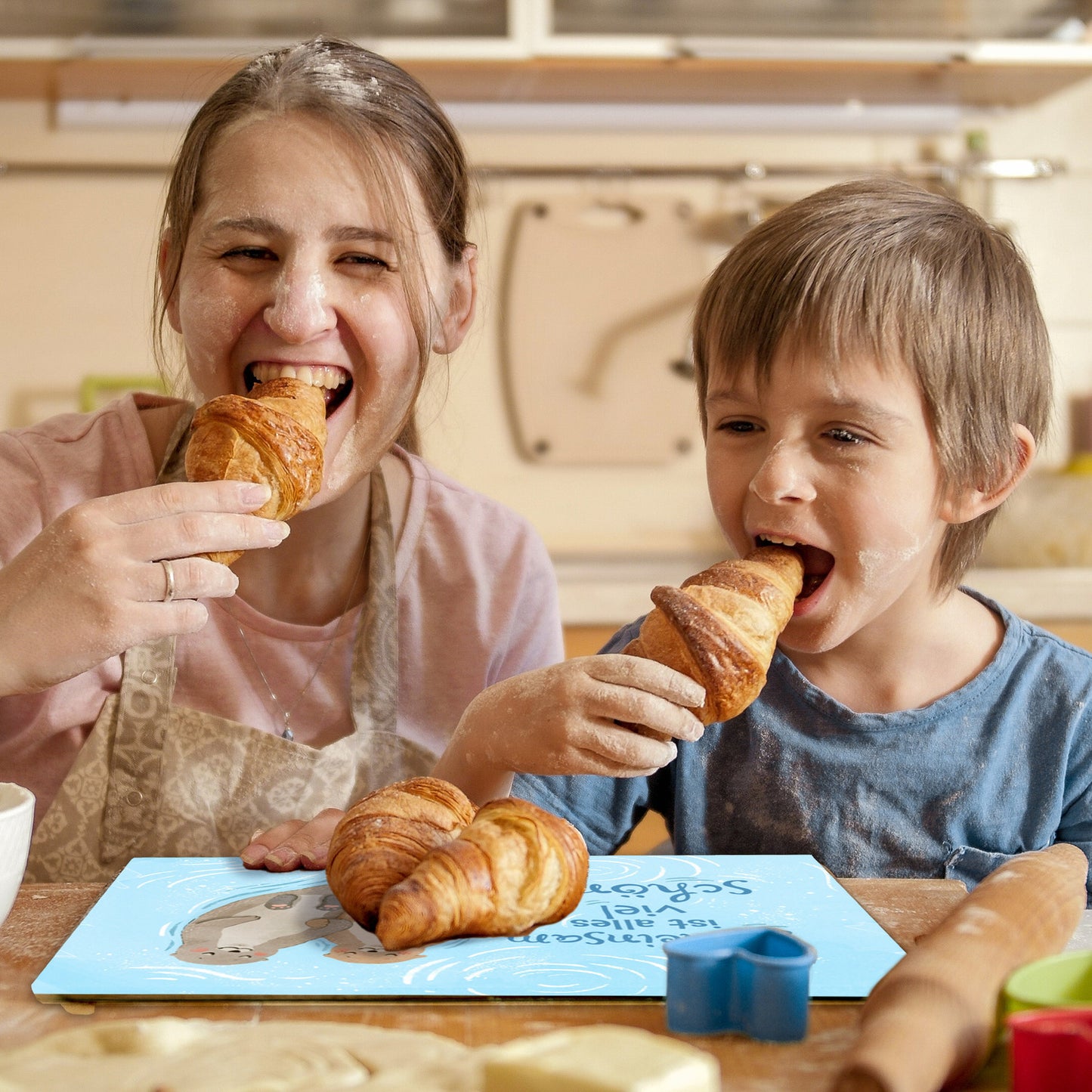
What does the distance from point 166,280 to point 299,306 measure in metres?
0.32

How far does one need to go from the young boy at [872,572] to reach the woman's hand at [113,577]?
264 millimetres

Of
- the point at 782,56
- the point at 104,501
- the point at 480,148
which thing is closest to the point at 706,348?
the point at 104,501

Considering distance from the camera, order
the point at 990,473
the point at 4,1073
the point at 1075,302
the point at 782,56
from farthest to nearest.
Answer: the point at 1075,302 → the point at 782,56 → the point at 990,473 → the point at 4,1073

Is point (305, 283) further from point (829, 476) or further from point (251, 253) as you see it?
point (829, 476)

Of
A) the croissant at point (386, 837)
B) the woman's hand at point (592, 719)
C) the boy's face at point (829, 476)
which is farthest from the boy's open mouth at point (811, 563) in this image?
the croissant at point (386, 837)

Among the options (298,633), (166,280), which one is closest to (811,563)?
(298,633)

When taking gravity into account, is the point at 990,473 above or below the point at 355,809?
above

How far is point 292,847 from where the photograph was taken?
918mm

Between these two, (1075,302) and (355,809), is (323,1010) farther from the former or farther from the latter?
(1075,302)

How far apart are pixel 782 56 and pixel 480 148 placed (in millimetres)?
717

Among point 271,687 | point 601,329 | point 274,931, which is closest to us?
point 274,931

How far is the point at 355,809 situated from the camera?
84 cm

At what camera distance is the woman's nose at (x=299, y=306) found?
121cm

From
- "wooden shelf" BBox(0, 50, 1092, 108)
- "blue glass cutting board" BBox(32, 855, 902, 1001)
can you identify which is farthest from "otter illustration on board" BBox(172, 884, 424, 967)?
"wooden shelf" BBox(0, 50, 1092, 108)
